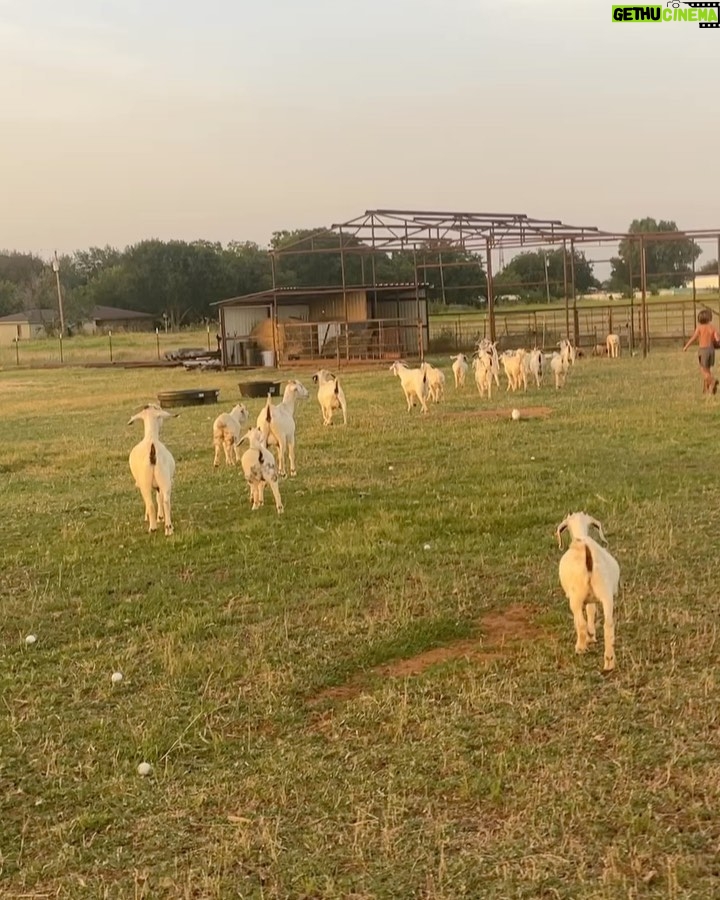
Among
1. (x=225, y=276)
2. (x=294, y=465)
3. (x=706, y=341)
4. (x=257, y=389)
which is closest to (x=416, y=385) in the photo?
(x=706, y=341)

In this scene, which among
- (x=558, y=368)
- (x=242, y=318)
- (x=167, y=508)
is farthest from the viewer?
(x=242, y=318)

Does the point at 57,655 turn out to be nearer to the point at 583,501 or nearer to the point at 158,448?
the point at 158,448

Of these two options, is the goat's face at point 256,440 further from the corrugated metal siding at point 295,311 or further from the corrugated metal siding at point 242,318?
the corrugated metal siding at point 295,311

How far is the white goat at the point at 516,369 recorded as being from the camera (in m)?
20.2

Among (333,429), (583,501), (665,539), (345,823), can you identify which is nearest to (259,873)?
(345,823)

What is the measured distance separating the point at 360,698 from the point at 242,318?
109 feet

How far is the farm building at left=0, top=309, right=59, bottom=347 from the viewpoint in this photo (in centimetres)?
7662

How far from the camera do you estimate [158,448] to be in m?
8.29

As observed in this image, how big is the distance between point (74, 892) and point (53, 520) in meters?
6.57

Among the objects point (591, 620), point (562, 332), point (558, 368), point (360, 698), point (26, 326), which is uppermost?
point (26, 326)

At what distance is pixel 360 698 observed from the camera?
4.90 metres

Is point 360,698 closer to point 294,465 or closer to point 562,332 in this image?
point 294,465

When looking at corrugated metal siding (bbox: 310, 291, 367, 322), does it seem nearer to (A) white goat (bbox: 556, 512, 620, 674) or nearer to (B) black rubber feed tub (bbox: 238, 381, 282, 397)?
(B) black rubber feed tub (bbox: 238, 381, 282, 397)

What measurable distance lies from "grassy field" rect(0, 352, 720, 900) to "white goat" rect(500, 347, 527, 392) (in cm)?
978
